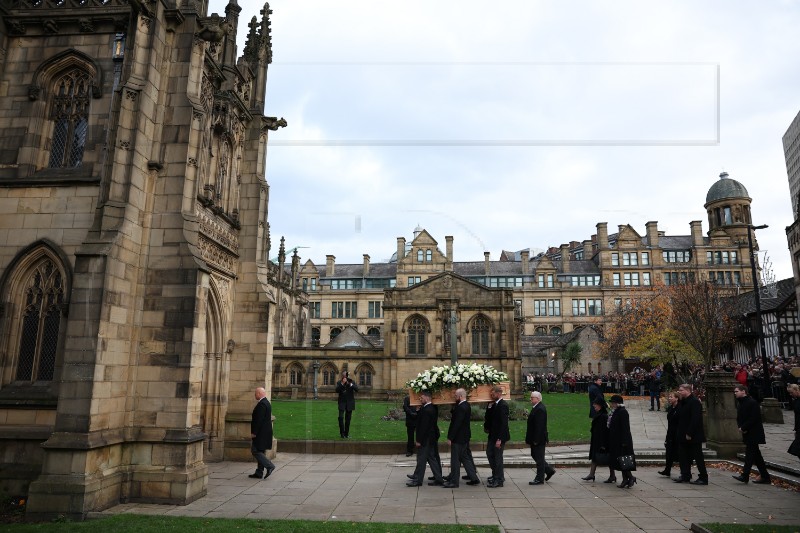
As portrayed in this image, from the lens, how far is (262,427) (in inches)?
474

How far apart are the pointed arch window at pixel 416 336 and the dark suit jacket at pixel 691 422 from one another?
32073 millimetres

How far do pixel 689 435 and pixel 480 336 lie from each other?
32.0 meters

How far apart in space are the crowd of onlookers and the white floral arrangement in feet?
31.2

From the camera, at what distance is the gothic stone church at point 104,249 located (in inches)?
375

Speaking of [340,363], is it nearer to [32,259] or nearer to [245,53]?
[245,53]

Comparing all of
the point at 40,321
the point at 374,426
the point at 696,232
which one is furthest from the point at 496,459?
the point at 696,232

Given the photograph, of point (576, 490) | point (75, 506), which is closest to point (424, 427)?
point (576, 490)

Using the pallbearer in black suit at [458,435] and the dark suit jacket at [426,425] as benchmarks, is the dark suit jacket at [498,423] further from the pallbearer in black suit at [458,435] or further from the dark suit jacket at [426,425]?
the dark suit jacket at [426,425]

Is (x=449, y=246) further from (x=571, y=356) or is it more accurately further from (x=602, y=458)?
(x=602, y=458)

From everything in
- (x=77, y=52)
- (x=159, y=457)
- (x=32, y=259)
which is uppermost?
(x=77, y=52)

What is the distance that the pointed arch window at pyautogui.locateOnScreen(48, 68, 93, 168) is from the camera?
11805 millimetres

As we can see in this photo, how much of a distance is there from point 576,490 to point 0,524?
10415mm

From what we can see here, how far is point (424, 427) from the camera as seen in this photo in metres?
11.1

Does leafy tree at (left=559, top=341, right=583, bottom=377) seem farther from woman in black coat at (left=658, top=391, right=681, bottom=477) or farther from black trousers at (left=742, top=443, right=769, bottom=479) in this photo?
black trousers at (left=742, top=443, right=769, bottom=479)
